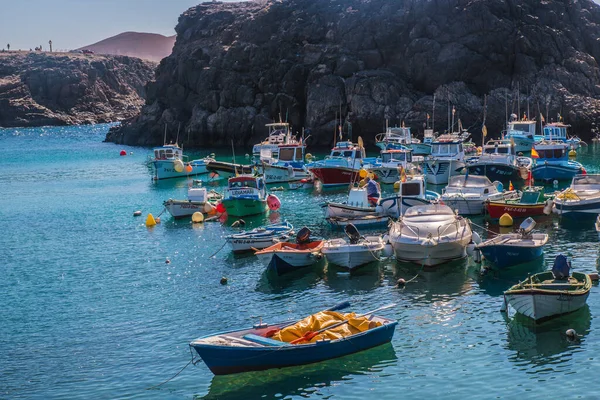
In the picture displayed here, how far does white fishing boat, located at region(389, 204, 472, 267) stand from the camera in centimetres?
3459

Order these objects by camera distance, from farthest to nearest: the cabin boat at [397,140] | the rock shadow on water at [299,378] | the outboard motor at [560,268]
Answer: the cabin boat at [397,140]
the outboard motor at [560,268]
the rock shadow on water at [299,378]

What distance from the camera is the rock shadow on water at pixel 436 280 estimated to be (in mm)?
Result: 30953

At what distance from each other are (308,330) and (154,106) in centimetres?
10883

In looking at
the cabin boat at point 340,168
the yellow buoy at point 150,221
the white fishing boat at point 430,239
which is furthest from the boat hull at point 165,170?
the white fishing boat at point 430,239

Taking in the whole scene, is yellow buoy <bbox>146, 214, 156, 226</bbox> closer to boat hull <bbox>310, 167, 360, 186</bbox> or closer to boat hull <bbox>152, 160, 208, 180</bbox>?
boat hull <bbox>310, 167, 360, 186</bbox>

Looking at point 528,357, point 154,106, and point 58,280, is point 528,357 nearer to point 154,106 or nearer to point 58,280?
point 58,280

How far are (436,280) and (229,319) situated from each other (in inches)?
378

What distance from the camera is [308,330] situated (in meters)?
24.4

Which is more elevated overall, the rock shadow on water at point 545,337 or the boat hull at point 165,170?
the boat hull at point 165,170

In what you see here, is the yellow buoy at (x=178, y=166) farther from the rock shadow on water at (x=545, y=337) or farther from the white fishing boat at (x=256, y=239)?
the rock shadow on water at (x=545, y=337)

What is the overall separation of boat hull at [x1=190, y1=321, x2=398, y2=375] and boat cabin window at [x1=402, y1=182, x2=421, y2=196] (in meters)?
22.0

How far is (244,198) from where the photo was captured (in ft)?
166

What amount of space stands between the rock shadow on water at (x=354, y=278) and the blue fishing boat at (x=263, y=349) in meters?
7.37

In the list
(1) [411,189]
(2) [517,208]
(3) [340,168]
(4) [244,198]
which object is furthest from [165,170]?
(2) [517,208]
